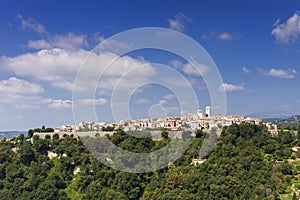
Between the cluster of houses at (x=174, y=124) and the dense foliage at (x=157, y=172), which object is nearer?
the dense foliage at (x=157, y=172)

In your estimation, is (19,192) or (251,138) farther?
(251,138)

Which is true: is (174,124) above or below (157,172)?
above

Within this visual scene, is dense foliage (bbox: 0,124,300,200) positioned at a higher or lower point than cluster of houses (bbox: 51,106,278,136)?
lower

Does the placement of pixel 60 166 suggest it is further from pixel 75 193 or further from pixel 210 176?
pixel 210 176

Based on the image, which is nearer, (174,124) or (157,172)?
(157,172)

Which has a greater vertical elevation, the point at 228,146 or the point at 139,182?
the point at 228,146

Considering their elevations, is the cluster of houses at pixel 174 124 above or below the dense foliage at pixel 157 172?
above

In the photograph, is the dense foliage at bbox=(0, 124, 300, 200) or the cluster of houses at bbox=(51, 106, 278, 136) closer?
the dense foliage at bbox=(0, 124, 300, 200)

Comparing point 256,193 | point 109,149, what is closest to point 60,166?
point 109,149
